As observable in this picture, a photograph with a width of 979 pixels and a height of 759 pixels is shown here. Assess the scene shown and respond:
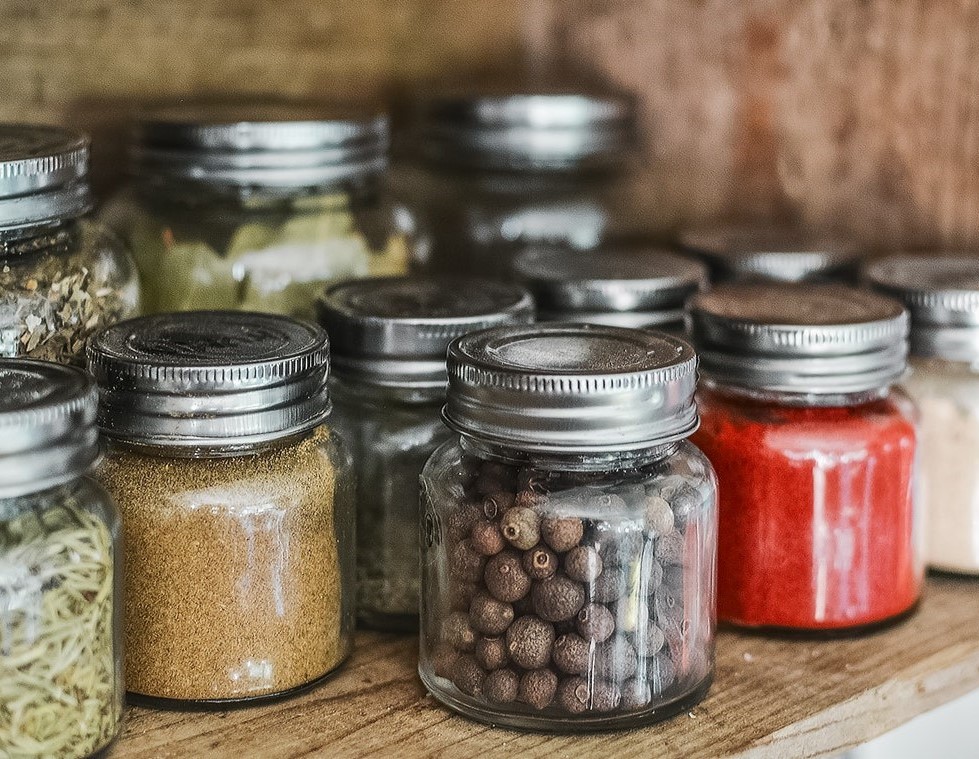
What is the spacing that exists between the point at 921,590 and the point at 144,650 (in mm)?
580

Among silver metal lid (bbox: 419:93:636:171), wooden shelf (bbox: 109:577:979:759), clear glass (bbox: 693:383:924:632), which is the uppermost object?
silver metal lid (bbox: 419:93:636:171)

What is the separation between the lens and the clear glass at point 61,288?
89cm

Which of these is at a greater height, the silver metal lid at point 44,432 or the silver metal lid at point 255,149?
the silver metal lid at point 255,149

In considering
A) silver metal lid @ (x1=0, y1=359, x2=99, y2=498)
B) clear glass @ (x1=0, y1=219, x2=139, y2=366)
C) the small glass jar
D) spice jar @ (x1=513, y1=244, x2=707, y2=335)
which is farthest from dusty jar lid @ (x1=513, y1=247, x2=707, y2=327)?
silver metal lid @ (x1=0, y1=359, x2=99, y2=498)

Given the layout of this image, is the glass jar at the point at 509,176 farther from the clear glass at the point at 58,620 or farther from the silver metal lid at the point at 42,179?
the clear glass at the point at 58,620

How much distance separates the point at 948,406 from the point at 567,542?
0.42m

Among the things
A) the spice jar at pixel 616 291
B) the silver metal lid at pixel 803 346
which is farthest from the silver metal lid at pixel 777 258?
the silver metal lid at pixel 803 346

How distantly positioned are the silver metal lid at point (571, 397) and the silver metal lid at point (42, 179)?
0.28 meters

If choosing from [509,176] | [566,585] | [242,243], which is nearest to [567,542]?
[566,585]

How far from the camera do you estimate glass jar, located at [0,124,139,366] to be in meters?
0.89

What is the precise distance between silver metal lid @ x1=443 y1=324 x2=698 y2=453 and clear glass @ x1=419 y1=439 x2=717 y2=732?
21 millimetres

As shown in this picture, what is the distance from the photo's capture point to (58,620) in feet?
2.51

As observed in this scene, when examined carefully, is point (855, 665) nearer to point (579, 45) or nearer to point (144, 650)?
point (144, 650)

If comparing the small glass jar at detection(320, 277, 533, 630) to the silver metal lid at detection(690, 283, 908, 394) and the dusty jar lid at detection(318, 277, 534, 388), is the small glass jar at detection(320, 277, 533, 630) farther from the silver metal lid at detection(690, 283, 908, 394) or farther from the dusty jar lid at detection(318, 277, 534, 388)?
the silver metal lid at detection(690, 283, 908, 394)
